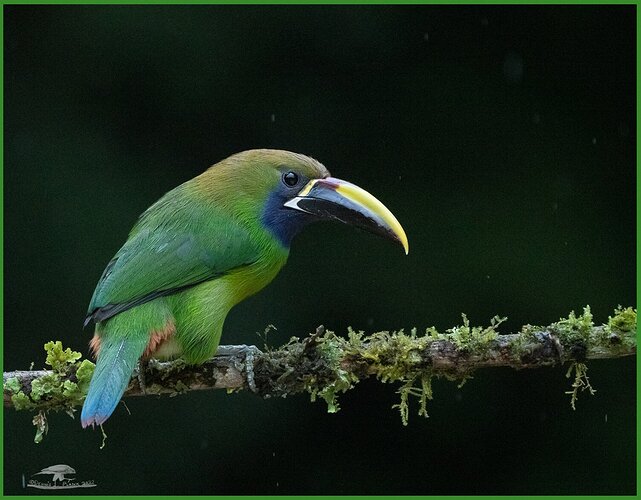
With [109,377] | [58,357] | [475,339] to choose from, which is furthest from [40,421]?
[475,339]

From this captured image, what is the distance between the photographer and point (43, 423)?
12.2ft

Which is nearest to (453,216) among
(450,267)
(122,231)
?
(450,267)

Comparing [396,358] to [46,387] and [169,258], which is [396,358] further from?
[46,387]

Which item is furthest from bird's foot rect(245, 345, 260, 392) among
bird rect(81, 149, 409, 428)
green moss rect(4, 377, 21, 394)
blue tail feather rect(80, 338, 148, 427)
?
green moss rect(4, 377, 21, 394)

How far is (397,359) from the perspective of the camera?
359cm

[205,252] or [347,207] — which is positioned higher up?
[347,207]

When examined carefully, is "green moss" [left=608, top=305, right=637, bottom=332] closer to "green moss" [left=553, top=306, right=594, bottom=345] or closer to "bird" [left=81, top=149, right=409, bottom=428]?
"green moss" [left=553, top=306, right=594, bottom=345]

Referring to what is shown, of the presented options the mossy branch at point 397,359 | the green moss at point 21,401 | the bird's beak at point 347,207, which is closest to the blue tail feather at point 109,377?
the mossy branch at point 397,359

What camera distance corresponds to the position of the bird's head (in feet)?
13.4

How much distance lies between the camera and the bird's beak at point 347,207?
13.3 feet

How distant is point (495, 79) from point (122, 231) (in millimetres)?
2057

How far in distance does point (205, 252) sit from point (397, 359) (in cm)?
83

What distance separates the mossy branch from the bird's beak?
54 cm

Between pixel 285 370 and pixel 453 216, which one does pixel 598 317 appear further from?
pixel 285 370
